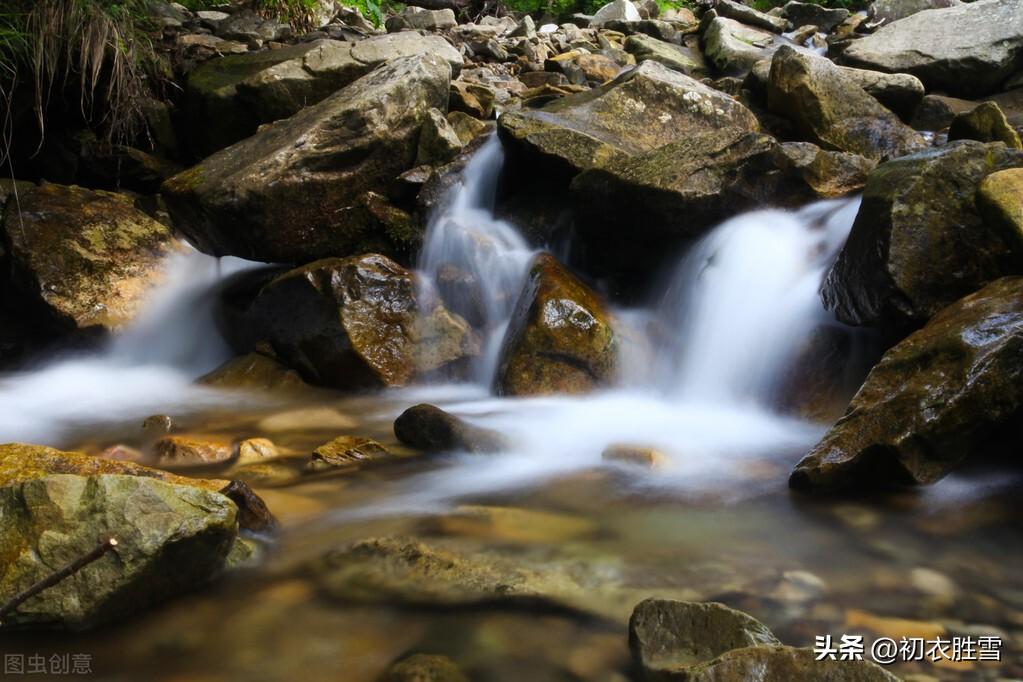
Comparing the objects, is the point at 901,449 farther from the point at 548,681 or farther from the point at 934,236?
→ the point at 548,681

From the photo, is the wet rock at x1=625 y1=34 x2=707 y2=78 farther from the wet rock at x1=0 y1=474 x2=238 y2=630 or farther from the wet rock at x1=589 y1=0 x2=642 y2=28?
the wet rock at x1=0 y1=474 x2=238 y2=630

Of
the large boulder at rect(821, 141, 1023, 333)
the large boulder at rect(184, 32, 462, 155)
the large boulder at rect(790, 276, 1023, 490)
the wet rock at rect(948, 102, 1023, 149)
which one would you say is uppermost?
the large boulder at rect(184, 32, 462, 155)

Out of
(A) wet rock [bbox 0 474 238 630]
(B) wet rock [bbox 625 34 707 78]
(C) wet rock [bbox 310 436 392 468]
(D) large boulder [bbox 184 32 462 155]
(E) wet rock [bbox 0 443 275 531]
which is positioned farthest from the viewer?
(B) wet rock [bbox 625 34 707 78]

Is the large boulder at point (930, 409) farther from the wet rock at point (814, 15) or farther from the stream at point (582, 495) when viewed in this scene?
the wet rock at point (814, 15)

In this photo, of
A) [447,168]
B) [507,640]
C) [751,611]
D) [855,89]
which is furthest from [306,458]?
[855,89]

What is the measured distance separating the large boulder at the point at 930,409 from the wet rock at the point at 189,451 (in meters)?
2.93

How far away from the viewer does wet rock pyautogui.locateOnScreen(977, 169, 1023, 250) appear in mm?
3820

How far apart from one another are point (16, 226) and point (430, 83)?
12.1ft

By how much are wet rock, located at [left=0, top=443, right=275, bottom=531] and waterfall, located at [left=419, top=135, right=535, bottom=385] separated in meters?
2.96

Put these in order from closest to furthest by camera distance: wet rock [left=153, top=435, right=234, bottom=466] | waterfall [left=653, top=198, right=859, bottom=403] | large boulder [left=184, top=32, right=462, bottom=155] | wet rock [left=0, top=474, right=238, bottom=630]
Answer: wet rock [left=0, top=474, right=238, bottom=630]
wet rock [left=153, top=435, right=234, bottom=466]
waterfall [left=653, top=198, right=859, bottom=403]
large boulder [left=184, top=32, right=462, bottom=155]

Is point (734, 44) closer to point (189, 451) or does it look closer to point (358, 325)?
point (358, 325)

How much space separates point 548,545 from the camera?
116 inches

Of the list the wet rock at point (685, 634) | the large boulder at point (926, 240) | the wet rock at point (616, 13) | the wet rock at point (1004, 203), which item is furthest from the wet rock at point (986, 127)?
the wet rock at point (616, 13)

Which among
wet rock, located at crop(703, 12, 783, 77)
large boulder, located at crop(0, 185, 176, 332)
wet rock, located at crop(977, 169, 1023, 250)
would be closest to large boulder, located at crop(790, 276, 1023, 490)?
wet rock, located at crop(977, 169, 1023, 250)
